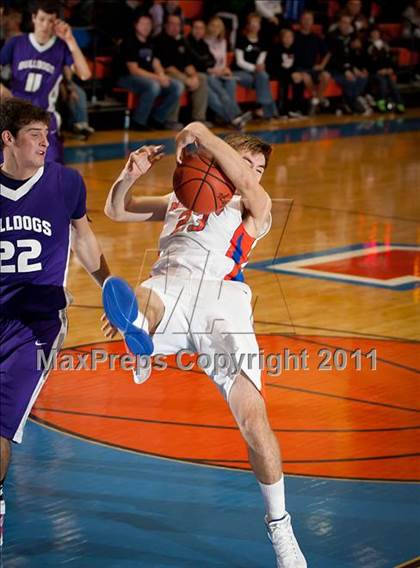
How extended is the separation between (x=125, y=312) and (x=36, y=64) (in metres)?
6.65

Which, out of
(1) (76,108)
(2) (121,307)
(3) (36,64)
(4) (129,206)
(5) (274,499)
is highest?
(3) (36,64)

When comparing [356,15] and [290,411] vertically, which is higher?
[356,15]

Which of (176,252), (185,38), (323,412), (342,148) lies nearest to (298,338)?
(323,412)

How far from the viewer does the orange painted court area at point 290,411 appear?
598 centimetres

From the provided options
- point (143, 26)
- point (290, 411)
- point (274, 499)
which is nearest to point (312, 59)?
point (143, 26)

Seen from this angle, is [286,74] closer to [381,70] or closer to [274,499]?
[381,70]

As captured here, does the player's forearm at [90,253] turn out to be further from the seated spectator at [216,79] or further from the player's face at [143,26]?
the seated spectator at [216,79]

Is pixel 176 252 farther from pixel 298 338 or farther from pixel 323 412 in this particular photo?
pixel 298 338

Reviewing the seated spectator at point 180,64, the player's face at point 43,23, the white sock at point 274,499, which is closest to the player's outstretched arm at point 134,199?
the white sock at point 274,499

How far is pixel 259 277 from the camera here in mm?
9719

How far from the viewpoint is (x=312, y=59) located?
69.5 feet

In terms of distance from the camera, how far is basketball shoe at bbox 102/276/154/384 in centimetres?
466

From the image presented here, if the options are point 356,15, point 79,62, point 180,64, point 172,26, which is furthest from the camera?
point 356,15

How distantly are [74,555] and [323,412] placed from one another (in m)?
2.24
